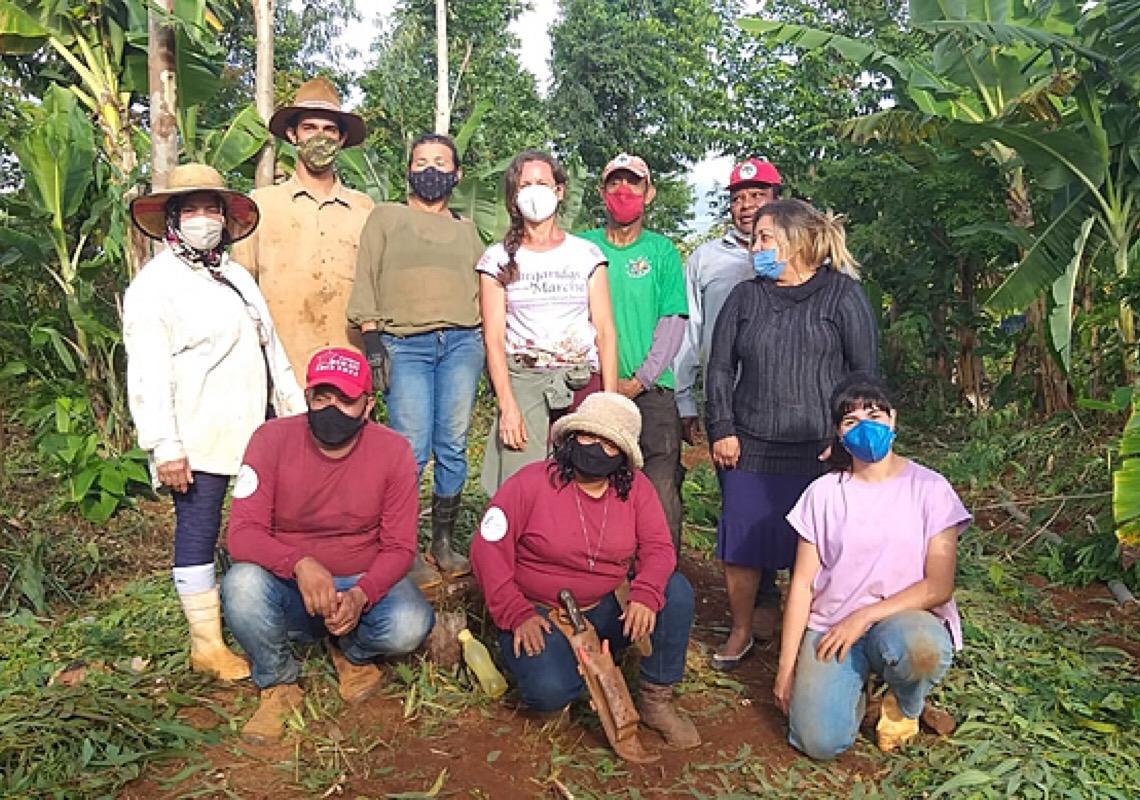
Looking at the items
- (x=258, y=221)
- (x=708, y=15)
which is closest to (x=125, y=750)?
(x=258, y=221)

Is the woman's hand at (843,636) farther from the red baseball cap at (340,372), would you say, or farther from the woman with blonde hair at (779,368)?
the red baseball cap at (340,372)

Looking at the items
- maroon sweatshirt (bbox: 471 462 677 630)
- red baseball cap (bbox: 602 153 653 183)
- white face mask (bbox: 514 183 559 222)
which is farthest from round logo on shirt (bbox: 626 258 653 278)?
maroon sweatshirt (bbox: 471 462 677 630)

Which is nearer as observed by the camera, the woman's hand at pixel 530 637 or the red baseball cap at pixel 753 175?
the woman's hand at pixel 530 637

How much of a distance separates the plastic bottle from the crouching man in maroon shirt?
250 millimetres

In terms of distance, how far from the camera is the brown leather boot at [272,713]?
335cm

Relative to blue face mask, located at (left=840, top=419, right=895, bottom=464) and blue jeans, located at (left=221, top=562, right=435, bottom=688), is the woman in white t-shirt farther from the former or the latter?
blue face mask, located at (left=840, top=419, right=895, bottom=464)

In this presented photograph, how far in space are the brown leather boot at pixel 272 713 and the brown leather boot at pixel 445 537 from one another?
3.14 feet

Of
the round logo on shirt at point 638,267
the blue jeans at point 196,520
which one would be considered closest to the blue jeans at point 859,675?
the round logo on shirt at point 638,267

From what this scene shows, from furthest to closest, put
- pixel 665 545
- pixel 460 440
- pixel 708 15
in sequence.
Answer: pixel 708 15 → pixel 460 440 → pixel 665 545

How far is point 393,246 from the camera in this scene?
12.9ft

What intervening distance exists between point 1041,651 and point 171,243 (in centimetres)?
392

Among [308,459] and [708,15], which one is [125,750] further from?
[708,15]

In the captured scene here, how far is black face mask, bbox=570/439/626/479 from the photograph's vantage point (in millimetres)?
3254

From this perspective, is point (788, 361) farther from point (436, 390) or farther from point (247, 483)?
point (247, 483)
